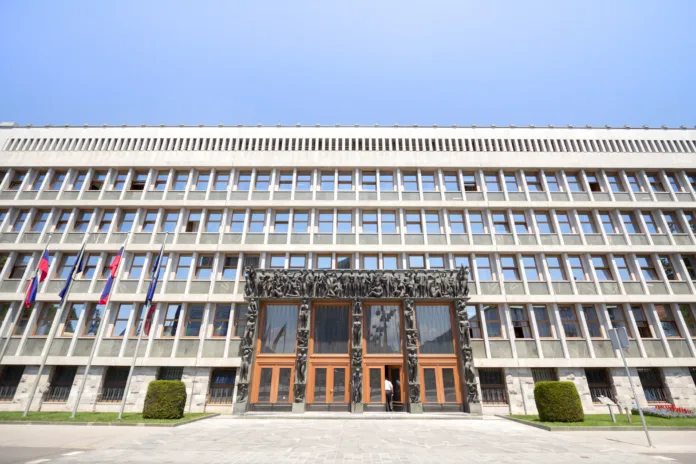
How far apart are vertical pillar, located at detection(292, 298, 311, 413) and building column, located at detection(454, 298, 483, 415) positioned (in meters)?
9.39

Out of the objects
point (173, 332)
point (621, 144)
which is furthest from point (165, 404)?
point (621, 144)

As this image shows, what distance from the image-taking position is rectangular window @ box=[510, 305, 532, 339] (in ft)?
72.1

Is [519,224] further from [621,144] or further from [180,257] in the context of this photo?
[180,257]

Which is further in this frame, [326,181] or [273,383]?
[326,181]

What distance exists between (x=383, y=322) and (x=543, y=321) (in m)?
11.0

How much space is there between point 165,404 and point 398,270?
47.5 feet

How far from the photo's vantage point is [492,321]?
2227cm

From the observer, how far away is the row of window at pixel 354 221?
2470 centimetres

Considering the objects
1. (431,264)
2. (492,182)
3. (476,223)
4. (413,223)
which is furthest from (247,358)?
(492,182)

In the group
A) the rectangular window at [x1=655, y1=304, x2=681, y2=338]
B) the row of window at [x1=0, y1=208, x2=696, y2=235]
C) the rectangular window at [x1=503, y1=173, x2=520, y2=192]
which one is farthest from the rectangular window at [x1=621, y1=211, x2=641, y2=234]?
the rectangular window at [x1=503, y1=173, x2=520, y2=192]

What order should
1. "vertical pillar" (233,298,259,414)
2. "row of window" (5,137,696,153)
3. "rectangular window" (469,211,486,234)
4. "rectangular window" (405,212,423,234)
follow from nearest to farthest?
"vertical pillar" (233,298,259,414)
"rectangular window" (405,212,423,234)
"rectangular window" (469,211,486,234)
"row of window" (5,137,696,153)

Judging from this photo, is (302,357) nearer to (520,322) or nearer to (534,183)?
(520,322)

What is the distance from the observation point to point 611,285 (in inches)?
906

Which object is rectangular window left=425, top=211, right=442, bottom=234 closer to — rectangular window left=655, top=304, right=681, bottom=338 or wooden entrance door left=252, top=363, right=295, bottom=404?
wooden entrance door left=252, top=363, right=295, bottom=404
